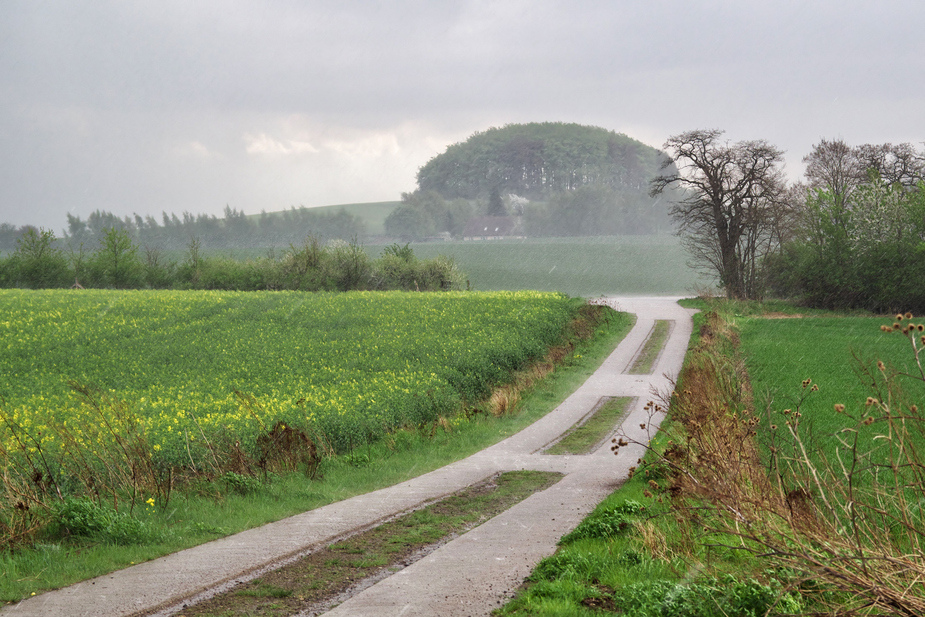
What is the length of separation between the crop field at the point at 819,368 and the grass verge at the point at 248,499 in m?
6.10

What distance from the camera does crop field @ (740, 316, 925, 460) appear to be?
12242 mm

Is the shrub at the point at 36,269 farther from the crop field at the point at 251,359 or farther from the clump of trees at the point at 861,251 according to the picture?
the clump of trees at the point at 861,251

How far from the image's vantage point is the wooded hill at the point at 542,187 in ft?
471

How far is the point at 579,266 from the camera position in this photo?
340 feet

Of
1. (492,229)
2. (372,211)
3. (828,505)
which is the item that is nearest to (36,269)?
(828,505)

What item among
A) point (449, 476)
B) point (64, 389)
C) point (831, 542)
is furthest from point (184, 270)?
point (831, 542)

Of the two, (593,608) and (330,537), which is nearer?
(593,608)

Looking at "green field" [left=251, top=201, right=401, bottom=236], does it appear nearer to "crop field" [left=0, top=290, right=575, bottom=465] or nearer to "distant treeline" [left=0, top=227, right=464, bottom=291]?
"distant treeline" [left=0, top=227, right=464, bottom=291]

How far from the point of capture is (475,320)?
31328 millimetres

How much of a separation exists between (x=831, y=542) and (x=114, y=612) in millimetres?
6054

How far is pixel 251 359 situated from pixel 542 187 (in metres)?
162

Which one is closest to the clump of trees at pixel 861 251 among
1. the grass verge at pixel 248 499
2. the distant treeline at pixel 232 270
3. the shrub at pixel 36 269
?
the distant treeline at pixel 232 270

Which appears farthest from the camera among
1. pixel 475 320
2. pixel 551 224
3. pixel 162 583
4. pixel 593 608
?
pixel 551 224

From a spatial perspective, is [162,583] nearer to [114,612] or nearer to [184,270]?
[114,612]
